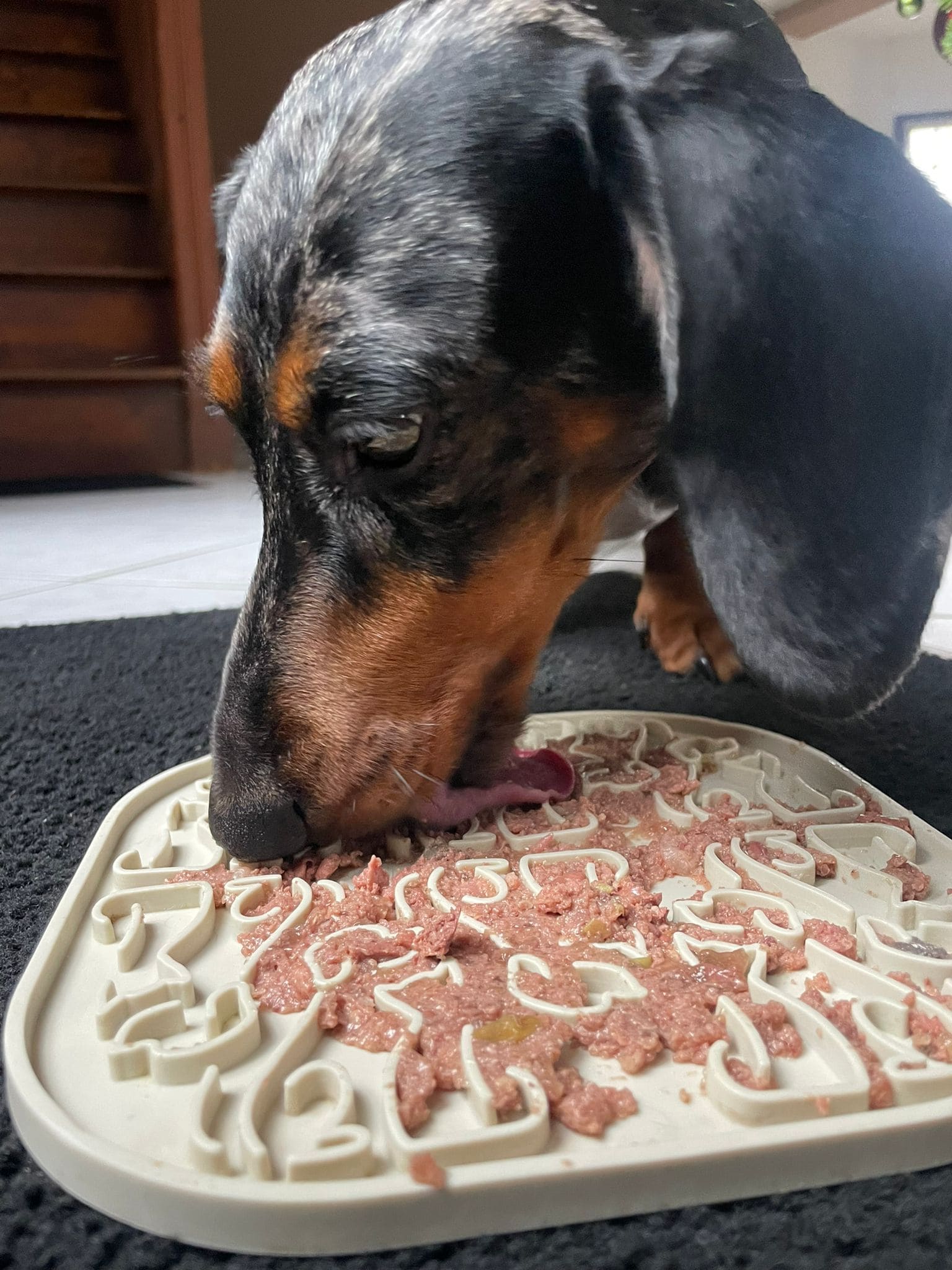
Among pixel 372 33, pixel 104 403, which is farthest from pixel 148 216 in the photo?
pixel 372 33

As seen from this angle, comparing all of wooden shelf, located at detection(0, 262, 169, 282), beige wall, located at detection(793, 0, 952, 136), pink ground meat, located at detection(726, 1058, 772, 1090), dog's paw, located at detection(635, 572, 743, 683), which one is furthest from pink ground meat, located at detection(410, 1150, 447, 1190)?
beige wall, located at detection(793, 0, 952, 136)

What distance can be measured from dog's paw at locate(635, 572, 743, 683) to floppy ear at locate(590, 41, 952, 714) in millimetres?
732

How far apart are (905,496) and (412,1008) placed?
0.70 m

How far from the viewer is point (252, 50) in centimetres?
597

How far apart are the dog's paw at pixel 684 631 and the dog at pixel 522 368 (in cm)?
72

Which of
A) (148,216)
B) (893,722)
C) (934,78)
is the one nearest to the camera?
(893,722)

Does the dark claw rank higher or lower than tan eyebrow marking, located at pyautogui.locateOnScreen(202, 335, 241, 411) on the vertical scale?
lower

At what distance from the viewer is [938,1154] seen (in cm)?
71

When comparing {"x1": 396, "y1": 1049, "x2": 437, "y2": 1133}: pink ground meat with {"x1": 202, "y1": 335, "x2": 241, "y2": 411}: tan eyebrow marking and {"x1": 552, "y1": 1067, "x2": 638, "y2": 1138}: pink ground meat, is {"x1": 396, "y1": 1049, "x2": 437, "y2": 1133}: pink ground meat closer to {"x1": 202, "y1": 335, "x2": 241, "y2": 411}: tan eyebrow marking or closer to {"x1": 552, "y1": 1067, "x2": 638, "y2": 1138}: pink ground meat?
{"x1": 552, "y1": 1067, "x2": 638, "y2": 1138}: pink ground meat

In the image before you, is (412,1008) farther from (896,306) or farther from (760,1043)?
(896,306)

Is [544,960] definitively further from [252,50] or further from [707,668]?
[252,50]

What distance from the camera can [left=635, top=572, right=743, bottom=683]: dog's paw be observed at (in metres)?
1.84

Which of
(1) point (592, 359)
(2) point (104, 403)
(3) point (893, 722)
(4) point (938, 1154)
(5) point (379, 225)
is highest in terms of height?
(5) point (379, 225)

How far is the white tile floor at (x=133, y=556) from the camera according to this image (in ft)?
7.91
